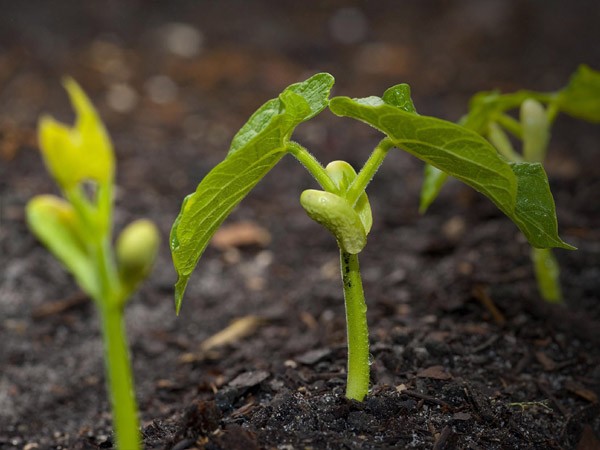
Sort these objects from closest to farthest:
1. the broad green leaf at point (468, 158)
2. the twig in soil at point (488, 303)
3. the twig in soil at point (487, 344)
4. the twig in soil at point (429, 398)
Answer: the broad green leaf at point (468, 158), the twig in soil at point (429, 398), the twig in soil at point (487, 344), the twig in soil at point (488, 303)

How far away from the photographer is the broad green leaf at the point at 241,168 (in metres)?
1.11

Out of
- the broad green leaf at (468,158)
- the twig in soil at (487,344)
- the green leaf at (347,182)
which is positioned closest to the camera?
the broad green leaf at (468,158)

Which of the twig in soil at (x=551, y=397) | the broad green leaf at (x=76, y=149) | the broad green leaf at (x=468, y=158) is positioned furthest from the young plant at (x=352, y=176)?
the twig in soil at (x=551, y=397)

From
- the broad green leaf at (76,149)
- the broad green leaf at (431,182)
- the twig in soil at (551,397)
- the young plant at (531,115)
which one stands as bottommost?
the twig in soil at (551,397)

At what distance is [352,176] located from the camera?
122 cm

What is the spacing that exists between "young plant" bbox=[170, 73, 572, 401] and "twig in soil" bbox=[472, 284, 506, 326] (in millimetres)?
625

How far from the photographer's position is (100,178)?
898mm

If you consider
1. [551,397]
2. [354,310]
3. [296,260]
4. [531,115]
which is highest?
[296,260]

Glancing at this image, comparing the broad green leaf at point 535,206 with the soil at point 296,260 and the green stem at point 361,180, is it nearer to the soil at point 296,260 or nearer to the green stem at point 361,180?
the green stem at point 361,180

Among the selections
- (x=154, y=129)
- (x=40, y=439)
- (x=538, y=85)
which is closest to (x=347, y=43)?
(x=538, y=85)

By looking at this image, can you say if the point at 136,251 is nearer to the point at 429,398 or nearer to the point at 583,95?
the point at 429,398

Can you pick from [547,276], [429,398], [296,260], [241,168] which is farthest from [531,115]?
[296,260]

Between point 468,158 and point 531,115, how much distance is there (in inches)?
Answer: 29.5

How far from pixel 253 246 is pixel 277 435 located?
165cm
